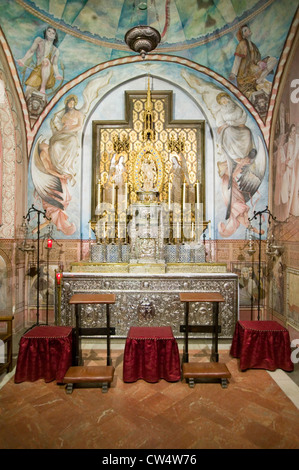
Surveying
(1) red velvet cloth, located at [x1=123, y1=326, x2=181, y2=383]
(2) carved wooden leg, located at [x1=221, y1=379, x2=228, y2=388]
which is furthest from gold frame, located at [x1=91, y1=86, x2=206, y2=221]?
(2) carved wooden leg, located at [x1=221, y1=379, x2=228, y2=388]

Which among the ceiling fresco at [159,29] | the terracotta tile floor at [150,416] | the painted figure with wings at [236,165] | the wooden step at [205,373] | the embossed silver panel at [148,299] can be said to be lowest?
the terracotta tile floor at [150,416]

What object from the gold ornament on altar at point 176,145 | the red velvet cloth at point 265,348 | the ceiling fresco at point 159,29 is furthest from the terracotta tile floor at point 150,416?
the ceiling fresco at point 159,29

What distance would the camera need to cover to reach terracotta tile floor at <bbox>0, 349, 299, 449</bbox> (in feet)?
8.52

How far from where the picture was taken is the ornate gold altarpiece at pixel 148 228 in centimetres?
521

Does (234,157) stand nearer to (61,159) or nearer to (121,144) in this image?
(121,144)

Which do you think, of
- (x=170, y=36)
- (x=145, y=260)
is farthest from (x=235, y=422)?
(x=170, y=36)

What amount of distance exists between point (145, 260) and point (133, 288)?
2.21ft

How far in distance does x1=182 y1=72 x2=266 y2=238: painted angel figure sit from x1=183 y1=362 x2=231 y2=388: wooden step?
11.8ft

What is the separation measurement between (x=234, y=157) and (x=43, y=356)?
588 cm

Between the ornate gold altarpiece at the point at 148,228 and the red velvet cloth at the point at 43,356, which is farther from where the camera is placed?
the ornate gold altarpiece at the point at 148,228

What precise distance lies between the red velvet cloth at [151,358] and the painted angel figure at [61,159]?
149 inches

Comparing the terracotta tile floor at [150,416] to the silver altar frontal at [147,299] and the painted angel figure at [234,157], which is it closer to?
the silver altar frontal at [147,299]

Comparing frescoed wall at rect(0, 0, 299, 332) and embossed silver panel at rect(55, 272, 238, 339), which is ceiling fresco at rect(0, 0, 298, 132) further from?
embossed silver panel at rect(55, 272, 238, 339)

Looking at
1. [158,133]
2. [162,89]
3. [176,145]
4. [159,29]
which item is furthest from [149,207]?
[159,29]
